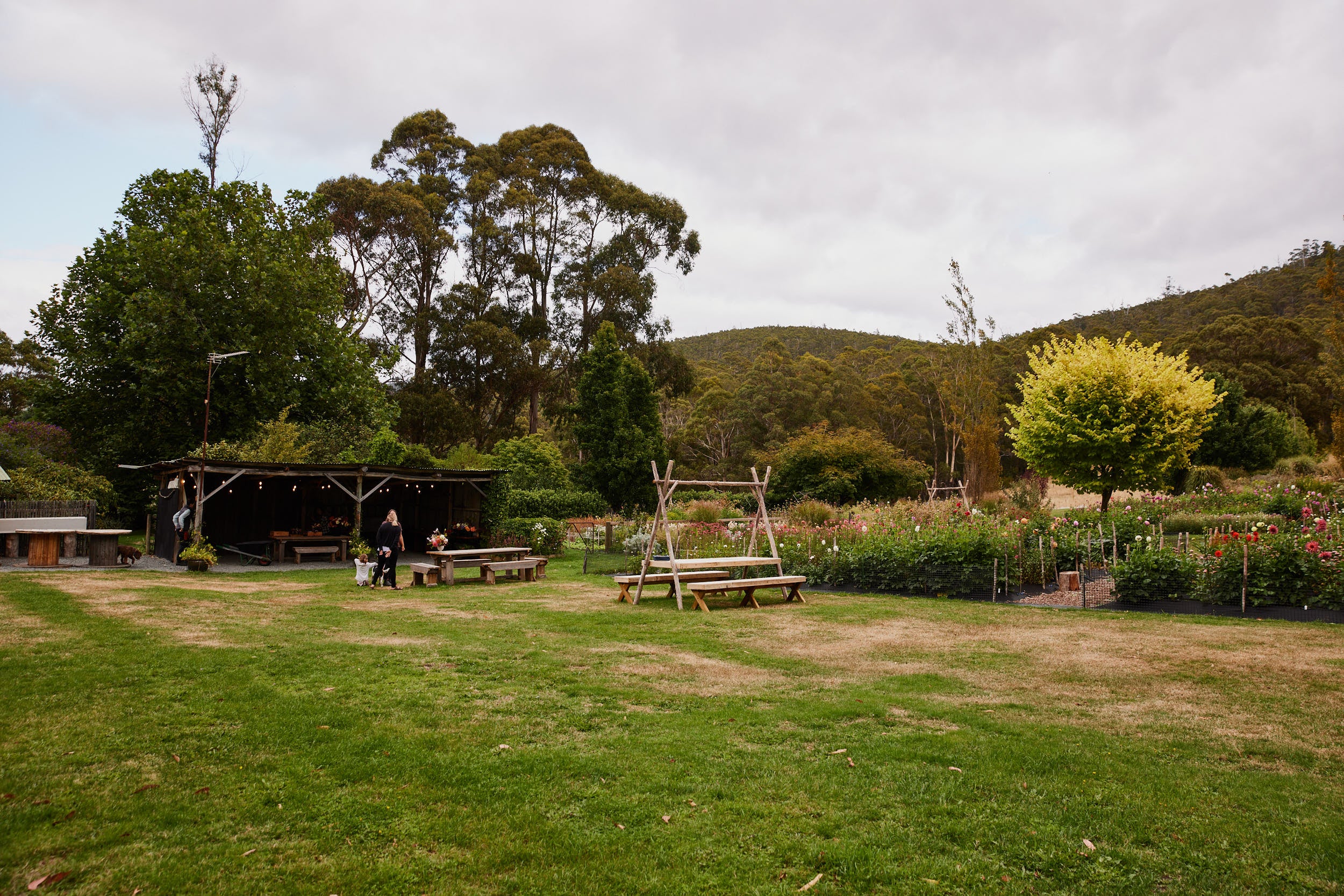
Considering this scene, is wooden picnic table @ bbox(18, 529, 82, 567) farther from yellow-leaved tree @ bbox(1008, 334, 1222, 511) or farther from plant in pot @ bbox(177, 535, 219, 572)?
yellow-leaved tree @ bbox(1008, 334, 1222, 511)

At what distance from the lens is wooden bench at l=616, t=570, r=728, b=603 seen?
10961mm

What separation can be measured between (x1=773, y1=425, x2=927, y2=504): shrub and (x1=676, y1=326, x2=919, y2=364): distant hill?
30.5 metres

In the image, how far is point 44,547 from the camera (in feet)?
49.4

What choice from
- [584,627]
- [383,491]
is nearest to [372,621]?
[584,627]

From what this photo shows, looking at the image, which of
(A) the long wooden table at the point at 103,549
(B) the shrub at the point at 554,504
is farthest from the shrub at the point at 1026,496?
(A) the long wooden table at the point at 103,549

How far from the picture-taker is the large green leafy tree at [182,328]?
2261cm

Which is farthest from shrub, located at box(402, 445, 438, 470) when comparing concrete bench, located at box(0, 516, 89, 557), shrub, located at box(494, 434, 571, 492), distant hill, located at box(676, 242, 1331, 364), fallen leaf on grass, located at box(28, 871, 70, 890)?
distant hill, located at box(676, 242, 1331, 364)

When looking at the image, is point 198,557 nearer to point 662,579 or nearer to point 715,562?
point 662,579

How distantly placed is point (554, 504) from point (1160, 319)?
169ft

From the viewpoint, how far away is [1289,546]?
8.69 meters

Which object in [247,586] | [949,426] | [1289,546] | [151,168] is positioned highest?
[151,168]

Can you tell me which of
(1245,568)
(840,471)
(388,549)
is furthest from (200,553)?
(840,471)

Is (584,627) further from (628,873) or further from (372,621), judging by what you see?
(628,873)

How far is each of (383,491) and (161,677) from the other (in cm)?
1777
